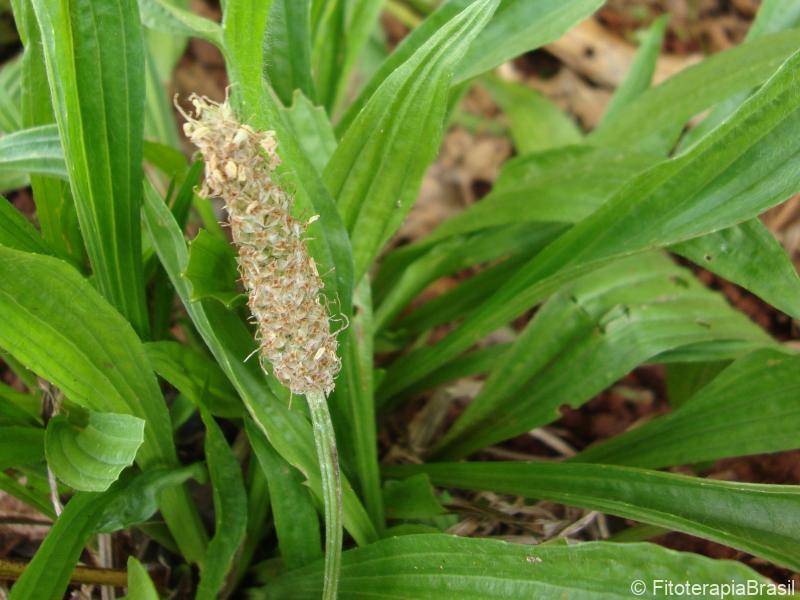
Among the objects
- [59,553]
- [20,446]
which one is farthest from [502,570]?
[20,446]

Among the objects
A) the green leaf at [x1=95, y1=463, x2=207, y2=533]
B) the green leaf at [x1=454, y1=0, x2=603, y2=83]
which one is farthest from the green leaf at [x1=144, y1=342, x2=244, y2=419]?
the green leaf at [x1=454, y1=0, x2=603, y2=83]

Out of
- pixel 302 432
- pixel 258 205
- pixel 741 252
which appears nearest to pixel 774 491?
pixel 741 252

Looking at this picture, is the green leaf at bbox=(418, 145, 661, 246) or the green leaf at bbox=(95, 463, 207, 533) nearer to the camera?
the green leaf at bbox=(95, 463, 207, 533)

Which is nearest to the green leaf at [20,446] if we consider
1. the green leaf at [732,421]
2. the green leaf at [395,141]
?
the green leaf at [395,141]

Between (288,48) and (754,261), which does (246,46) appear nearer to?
(288,48)

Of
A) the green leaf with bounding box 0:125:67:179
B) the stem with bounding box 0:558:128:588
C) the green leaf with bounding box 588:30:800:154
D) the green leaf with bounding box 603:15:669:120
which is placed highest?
the green leaf with bounding box 603:15:669:120

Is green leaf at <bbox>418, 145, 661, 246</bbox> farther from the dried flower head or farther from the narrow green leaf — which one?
the dried flower head
